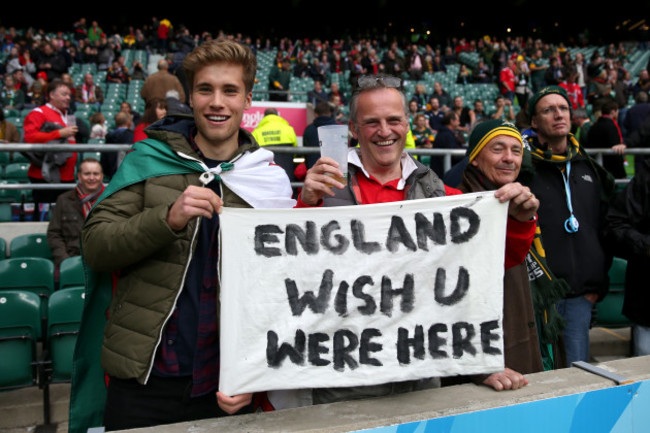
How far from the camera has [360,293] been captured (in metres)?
1.66

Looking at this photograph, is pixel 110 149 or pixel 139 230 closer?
pixel 139 230

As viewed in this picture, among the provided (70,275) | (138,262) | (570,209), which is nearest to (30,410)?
(70,275)

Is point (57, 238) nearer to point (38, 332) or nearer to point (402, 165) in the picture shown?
point (38, 332)

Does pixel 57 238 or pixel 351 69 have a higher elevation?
pixel 351 69

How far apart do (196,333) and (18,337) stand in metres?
2.31

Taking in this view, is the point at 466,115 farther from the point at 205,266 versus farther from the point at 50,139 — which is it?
the point at 205,266

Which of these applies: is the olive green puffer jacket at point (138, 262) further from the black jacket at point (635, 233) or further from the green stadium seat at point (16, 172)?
the green stadium seat at point (16, 172)

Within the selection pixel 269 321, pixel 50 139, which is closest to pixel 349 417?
pixel 269 321

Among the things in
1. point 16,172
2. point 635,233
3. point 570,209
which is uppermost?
point 16,172

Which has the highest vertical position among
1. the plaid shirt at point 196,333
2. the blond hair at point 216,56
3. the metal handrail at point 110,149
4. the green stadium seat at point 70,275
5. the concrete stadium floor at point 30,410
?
the blond hair at point 216,56

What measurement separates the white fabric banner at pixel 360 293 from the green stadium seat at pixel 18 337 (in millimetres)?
2484

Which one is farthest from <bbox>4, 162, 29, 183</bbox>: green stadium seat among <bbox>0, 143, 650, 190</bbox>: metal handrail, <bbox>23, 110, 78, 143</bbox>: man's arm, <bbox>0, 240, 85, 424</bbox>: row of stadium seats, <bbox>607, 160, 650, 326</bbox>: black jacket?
<bbox>607, 160, 650, 326</bbox>: black jacket

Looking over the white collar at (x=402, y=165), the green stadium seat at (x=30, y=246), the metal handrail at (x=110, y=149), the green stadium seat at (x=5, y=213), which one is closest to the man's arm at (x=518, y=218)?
the white collar at (x=402, y=165)

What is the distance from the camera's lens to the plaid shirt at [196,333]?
5.63 feet
